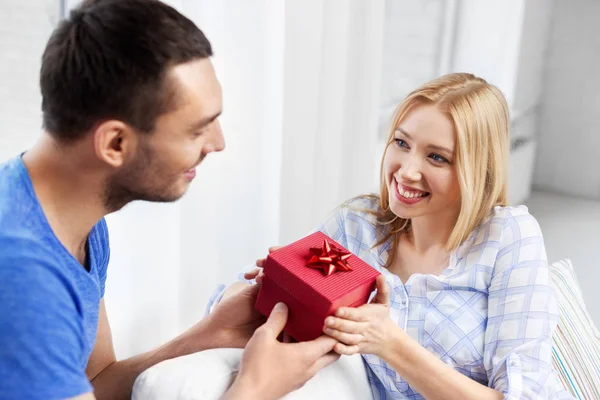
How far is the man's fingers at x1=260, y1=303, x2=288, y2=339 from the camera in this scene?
114cm

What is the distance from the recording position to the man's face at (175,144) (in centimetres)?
98

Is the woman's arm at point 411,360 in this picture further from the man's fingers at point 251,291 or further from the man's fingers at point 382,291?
the man's fingers at point 251,291

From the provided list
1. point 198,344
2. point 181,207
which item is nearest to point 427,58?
point 181,207

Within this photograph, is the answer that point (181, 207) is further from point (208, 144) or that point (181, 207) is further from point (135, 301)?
point (208, 144)

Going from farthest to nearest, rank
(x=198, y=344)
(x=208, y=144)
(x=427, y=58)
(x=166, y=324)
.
Answer: 1. (x=427, y=58)
2. (x=166, y=324)
3. (x=198, y=344)
4. (x=208, y=144)

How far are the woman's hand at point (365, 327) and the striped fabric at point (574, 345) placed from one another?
55cm

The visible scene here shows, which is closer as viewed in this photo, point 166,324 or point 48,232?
point 48,232

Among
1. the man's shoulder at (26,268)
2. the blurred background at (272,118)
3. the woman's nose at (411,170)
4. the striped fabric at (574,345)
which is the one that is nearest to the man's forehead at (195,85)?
the man's shoulder at (26,268)

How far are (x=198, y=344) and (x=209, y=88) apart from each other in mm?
554

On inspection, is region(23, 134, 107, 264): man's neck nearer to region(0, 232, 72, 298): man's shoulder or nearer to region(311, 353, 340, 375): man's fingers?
region(0, 232, 72, 298): man's shoulder

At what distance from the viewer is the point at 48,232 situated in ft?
3.10

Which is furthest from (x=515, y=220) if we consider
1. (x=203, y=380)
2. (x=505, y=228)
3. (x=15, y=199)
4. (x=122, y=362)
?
(x=15, y=199)

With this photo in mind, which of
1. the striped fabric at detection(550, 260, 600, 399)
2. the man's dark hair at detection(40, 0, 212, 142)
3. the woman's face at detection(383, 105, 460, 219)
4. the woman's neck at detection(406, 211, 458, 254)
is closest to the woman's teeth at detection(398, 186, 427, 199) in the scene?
the woman's face at detection(383, 105, 460, 219)

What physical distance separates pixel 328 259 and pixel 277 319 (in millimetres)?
130
